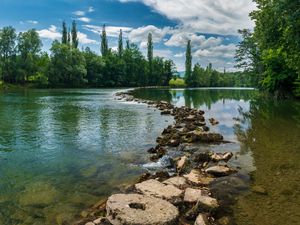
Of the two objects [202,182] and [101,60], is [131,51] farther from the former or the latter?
[202,182]

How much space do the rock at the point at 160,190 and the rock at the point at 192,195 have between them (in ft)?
0.66

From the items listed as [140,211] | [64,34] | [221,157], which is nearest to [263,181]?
[221,157]

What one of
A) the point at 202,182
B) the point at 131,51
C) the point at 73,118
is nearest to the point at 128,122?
the point at 73,118

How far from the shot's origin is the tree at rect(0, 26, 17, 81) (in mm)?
106250

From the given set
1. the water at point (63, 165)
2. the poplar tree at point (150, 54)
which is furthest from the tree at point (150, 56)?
the water at point (63, 165)

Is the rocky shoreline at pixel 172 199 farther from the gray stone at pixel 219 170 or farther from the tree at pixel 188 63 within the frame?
the tree at pixel 188 63

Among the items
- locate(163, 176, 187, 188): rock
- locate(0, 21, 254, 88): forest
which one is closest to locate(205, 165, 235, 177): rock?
locate(163, 176, 187, 188): rock

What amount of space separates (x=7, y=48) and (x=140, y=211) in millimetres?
115451

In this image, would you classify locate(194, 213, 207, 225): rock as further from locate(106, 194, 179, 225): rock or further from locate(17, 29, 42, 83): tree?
locate(17, 29, 42, 83): tree

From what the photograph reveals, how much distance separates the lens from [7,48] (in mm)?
109438

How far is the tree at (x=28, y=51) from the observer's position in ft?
353

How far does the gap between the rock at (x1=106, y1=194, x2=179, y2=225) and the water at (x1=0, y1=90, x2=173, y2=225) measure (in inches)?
53.5

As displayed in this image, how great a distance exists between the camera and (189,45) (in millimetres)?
161875

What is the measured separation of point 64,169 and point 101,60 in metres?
122
